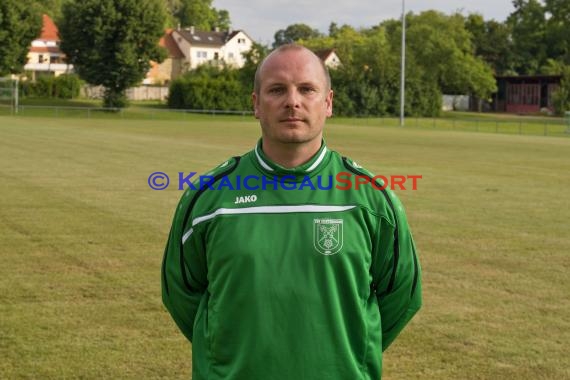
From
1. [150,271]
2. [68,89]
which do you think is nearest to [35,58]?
[68,89]

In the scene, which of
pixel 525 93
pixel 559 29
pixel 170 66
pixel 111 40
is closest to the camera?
pixel 111 40

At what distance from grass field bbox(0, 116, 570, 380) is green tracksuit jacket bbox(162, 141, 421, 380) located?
9.05 ft

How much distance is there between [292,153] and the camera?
2.89 metres

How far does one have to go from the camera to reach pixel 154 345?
6.11 metres

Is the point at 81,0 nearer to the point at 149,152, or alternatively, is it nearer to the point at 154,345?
the point at 149,152

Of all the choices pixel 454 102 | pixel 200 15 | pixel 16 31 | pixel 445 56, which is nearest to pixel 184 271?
pixel 16 31

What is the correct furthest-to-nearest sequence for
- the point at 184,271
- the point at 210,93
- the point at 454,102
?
the point at 454,102 → the point at 210,93 → the point at 184,271

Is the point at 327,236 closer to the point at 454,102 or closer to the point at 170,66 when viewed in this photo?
the point at 454,102

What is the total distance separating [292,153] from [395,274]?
625mm

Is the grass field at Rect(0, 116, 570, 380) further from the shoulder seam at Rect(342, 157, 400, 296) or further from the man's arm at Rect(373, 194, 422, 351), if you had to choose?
the shoulder seam at Rect(342, 157, 400, 296)

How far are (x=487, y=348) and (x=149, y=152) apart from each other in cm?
1987

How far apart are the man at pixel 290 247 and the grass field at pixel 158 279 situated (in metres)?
2.75

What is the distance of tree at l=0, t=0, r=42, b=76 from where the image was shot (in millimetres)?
64688

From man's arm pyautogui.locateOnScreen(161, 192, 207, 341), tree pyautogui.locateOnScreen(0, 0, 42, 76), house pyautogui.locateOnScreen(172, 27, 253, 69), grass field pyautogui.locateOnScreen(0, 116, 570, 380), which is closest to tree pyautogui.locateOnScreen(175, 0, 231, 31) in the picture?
house pyautogui.locateOnScreen(172, 27, 253, 69)
